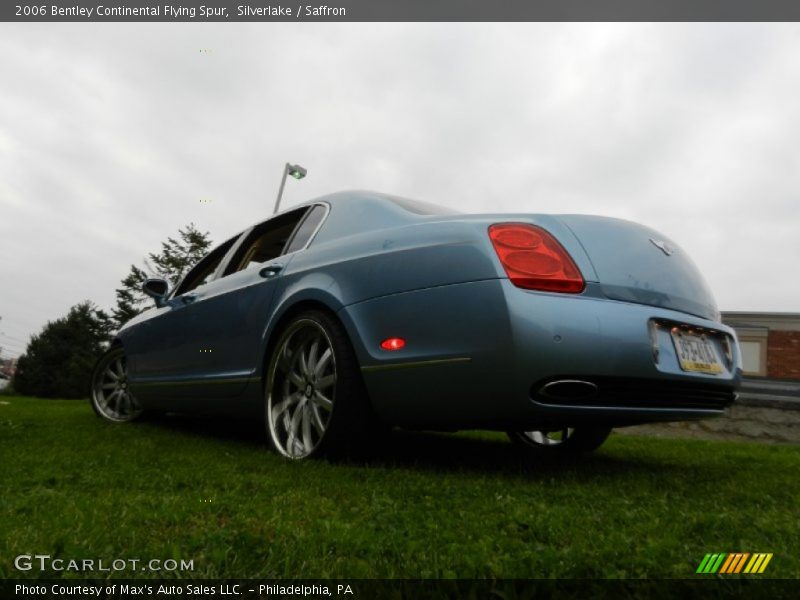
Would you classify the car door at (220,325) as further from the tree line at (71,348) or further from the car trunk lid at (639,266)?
the tree line at (71,348)

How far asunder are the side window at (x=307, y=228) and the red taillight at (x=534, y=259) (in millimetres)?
1323

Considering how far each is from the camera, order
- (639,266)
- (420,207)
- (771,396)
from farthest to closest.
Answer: (771,396) → (420,207) → (639,266)

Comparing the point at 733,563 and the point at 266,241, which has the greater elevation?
the point at 266,241

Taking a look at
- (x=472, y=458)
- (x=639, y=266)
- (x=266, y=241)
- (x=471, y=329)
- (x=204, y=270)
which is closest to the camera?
(x=471, y=329)

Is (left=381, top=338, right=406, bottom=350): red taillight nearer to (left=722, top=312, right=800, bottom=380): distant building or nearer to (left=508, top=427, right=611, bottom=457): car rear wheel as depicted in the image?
(left=508, top=427, right=611, bottom=457): car rear wheel

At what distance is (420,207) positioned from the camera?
11.0ft

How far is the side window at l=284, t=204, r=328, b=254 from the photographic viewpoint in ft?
11.8

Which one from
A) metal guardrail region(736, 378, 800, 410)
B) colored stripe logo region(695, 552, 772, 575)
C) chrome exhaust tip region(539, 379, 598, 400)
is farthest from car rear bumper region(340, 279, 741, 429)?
metal guardrail region(736, 378, 800, 410)

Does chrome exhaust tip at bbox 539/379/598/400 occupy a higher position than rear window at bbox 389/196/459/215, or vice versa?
rear window at bbox 389/196/459/215

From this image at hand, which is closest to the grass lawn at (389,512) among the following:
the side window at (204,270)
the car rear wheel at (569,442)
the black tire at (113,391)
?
the car rear wheel at (569,442)

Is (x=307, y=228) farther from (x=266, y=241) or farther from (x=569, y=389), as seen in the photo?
(x=569, y=389)

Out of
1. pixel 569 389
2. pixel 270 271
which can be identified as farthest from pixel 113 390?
pixel 569 389

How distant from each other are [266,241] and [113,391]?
2614 millimetres

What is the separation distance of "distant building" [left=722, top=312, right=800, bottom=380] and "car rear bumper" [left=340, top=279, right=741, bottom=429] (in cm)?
1651
